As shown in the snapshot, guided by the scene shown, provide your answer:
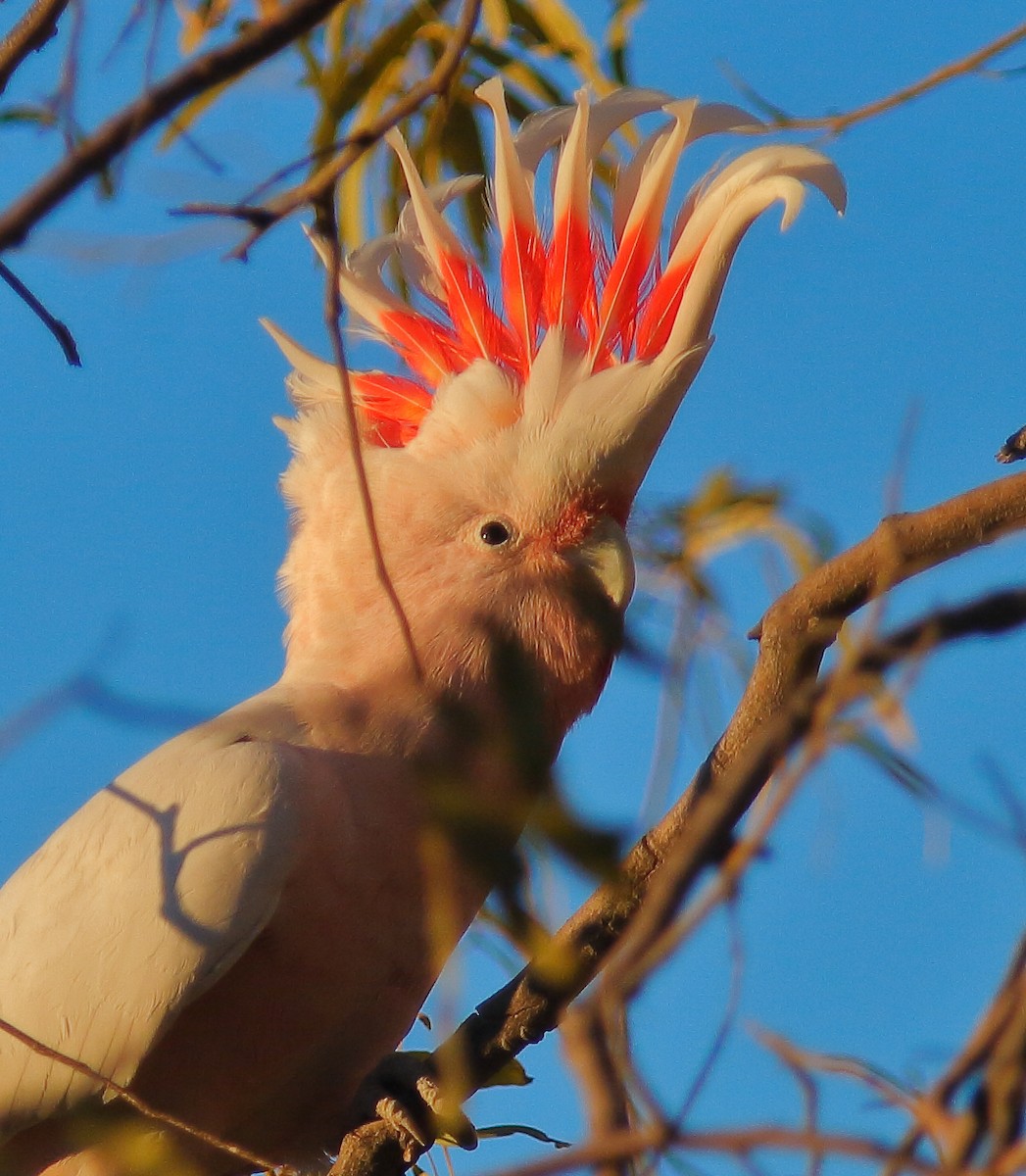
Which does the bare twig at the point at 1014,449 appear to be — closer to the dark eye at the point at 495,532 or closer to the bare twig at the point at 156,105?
the bare twig at the point at 156,105

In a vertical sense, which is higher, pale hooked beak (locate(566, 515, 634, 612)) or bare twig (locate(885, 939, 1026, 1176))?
pale hooked beak (locate(566, 515, 634, 612))

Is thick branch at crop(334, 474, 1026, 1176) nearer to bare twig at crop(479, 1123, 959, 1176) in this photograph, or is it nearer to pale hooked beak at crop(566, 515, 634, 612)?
bare twig at crop(479, 1123, 959, 1176)

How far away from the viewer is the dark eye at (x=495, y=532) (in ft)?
7.14

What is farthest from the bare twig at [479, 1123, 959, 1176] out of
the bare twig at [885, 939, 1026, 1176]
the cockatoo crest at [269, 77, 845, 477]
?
the cockatoo crest at [269, 77, 845, 477]

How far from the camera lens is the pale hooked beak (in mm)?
2064

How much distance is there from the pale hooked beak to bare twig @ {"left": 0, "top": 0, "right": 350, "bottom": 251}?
123 cm

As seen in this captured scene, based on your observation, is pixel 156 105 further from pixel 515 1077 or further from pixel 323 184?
pixel 515 1077

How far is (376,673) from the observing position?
2.12m

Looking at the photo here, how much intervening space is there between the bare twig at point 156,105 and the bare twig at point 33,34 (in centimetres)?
32

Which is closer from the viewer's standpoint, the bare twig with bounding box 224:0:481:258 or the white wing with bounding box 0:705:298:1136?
the bare twig with bounding box 224:0:481:258

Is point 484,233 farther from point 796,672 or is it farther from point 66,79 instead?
point 796,672

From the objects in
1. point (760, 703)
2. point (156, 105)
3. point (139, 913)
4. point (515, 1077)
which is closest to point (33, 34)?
point (156, 105)

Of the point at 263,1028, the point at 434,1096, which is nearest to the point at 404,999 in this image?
the point at 263,1028

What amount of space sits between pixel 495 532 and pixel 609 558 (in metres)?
0.20
